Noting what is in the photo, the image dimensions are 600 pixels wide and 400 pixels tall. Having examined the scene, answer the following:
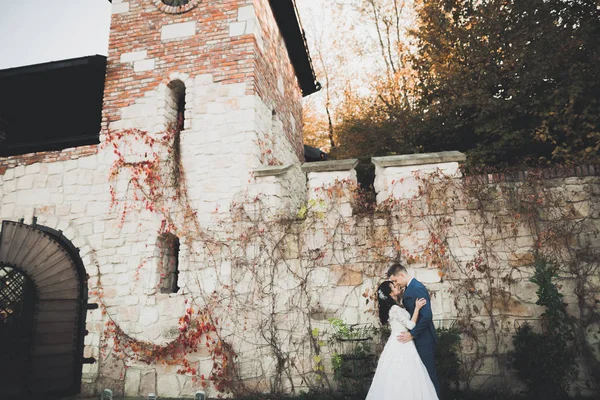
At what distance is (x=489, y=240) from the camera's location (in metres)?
4.83

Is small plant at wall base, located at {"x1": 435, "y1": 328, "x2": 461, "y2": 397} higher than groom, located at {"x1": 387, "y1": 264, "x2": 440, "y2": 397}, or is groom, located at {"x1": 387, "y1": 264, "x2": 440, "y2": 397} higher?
groom, located at {"x1": 387, "y1": 264, "x2": 440, "y2": 397}

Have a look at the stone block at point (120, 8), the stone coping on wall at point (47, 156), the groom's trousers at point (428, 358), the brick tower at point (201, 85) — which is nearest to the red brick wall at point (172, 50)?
the brick tower at point (201, 85)

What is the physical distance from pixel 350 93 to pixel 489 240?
12.6 m

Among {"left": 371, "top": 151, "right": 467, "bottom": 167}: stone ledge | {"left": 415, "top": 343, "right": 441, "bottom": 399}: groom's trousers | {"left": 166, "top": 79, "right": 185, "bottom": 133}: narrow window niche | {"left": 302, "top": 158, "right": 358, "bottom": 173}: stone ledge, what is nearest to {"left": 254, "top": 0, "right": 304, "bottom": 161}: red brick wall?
{"left": 166, "top": 79, "right": 185, "bottom": 133}: narrow window niche

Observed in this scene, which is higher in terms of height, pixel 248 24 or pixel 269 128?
pixel 248 24

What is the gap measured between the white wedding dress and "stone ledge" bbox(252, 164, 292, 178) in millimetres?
2517

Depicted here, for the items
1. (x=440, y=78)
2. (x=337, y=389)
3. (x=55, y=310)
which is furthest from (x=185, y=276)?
(x=440, y=78)

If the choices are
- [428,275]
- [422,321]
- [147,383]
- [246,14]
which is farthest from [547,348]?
[246,14]

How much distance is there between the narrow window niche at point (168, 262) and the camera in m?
5.56

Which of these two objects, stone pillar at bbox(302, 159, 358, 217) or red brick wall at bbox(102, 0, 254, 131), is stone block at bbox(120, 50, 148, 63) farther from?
stone pillar at bbox(302, 159, 358, 217)

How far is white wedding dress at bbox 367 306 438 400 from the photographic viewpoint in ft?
11.3

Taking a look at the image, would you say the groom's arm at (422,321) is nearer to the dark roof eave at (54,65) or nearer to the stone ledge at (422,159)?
the stone ledge at (422,159)

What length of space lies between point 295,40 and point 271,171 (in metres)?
4.88

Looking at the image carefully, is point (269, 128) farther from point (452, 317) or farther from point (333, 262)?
point (452, 317)
